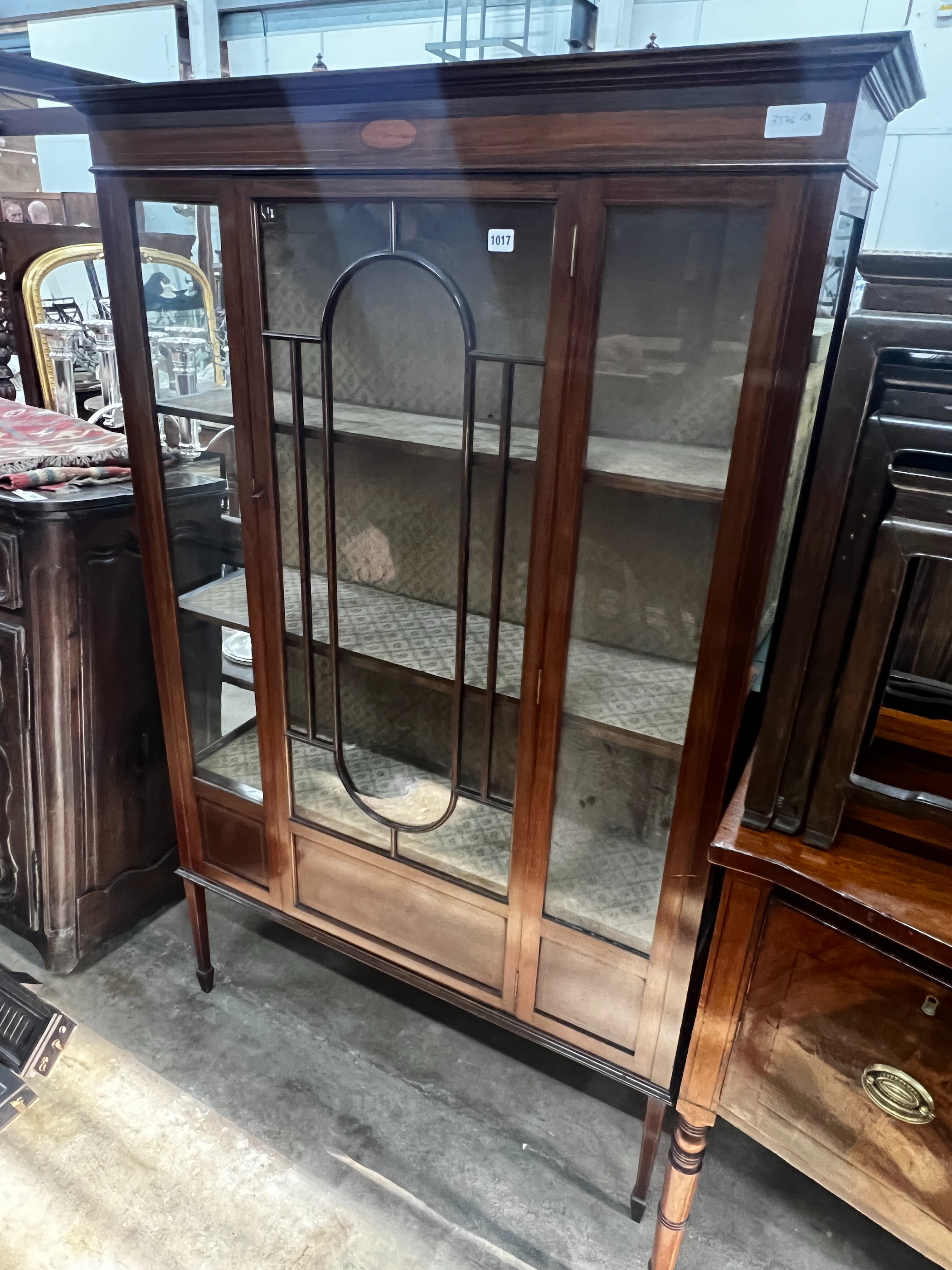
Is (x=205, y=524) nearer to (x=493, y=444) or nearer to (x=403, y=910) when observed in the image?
(x=493, y=444)

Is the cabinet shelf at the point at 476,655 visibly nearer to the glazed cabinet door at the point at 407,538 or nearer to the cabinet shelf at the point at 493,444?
the glazed cabinet door at the point at 407,538

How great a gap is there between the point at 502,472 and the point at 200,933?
1067 millimetres

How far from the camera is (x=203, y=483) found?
125 cm

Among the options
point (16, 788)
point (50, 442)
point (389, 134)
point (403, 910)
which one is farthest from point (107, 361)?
point (403, 910)

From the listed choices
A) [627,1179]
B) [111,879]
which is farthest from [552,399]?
[111,879]

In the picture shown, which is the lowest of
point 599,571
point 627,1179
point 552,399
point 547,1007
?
point 627,1179

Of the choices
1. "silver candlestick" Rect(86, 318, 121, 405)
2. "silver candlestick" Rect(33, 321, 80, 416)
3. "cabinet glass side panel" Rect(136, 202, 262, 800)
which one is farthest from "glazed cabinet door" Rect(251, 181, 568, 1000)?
"silver candlestick" Rect(33, 321, 80, 416)

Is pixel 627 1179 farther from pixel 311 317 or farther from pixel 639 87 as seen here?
pixel 639 87

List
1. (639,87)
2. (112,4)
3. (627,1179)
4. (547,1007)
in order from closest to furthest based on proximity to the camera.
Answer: (639,87)
(547,1007)
(627,1179)
(112,4)

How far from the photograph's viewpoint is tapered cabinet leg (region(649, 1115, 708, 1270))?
0.99 metres

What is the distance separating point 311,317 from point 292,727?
59cm

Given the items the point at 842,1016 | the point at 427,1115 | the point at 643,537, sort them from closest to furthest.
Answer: the point at 842,1016, the point at 643,537, the point at 427,1115

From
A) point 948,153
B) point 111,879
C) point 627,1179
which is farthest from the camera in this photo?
point 948,153

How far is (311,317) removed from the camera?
1.00m
